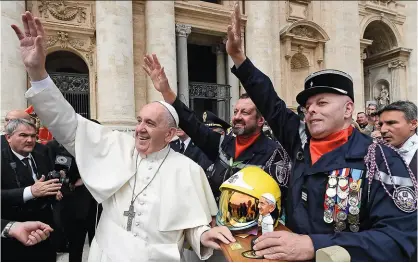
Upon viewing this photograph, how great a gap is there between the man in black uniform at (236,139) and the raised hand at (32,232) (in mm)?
1471

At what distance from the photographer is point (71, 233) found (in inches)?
185

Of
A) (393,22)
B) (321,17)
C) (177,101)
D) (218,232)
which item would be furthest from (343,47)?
(218,232)

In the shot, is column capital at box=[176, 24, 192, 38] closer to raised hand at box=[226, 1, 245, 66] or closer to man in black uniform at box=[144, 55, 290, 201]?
man in black uniform at box=[144, 55, 290, 201]

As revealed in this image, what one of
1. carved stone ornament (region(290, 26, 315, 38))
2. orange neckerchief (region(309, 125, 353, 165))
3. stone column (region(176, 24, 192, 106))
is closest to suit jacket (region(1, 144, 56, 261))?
orange neckerchief (region(309, 125, 353, 165))

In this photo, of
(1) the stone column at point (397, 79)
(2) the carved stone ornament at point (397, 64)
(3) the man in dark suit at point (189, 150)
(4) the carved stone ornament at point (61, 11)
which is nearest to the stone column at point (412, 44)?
(1) the stone column at point (397, 79)

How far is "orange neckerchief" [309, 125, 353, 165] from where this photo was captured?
83.9 inches

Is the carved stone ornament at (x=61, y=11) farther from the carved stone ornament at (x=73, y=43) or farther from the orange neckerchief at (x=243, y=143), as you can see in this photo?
the orange neckerchief at (x=243, y=143)

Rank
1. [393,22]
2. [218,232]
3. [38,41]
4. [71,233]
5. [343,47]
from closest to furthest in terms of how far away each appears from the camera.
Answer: [218,232] → [38,41] → [71,233] → [343,47] → [393,22]

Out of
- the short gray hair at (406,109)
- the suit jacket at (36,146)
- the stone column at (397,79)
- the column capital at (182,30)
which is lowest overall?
the suit jacket at (36,146)

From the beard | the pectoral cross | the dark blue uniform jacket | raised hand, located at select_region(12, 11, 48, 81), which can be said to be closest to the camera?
the dark blue uniform jacket

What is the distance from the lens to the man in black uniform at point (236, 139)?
325cm

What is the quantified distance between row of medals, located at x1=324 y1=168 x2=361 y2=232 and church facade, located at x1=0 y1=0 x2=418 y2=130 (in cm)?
1117

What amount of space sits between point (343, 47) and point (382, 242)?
1822 centimetres

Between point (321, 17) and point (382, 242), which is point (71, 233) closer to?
point (382, 242)
